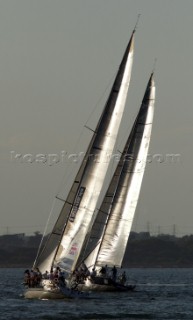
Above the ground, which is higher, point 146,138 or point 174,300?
point 146,138

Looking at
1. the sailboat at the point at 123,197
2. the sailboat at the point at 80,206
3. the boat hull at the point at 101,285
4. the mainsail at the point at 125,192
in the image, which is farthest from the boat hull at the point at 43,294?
the mainsail at the point at 125,192

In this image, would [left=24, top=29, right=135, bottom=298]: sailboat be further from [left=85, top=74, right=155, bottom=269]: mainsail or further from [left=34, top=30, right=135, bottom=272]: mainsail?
[left=85, top=74, right=155, bottom=269]: mainsail

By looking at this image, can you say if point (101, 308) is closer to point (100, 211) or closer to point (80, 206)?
point (80, 206)

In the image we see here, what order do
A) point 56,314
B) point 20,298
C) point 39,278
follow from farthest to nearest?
point 20,298 → point 39,278 → point 56,314

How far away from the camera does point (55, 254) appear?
69375 millimetres

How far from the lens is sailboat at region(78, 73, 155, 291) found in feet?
279

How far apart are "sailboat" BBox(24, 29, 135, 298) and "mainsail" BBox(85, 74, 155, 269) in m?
13.7

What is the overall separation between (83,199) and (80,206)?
0.47 metres

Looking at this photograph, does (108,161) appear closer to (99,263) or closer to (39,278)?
(39,278)

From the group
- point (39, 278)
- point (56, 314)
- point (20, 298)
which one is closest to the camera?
point (56, 314)

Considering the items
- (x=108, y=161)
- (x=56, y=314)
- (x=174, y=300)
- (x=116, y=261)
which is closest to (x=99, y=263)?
(x=116, y=261)

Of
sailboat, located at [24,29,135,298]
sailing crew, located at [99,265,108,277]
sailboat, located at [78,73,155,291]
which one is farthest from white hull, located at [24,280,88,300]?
sailboat, located at [78,73,155,291]

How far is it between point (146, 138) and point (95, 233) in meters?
8.50

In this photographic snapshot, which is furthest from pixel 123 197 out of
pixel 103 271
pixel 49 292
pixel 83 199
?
pixel 49 292
